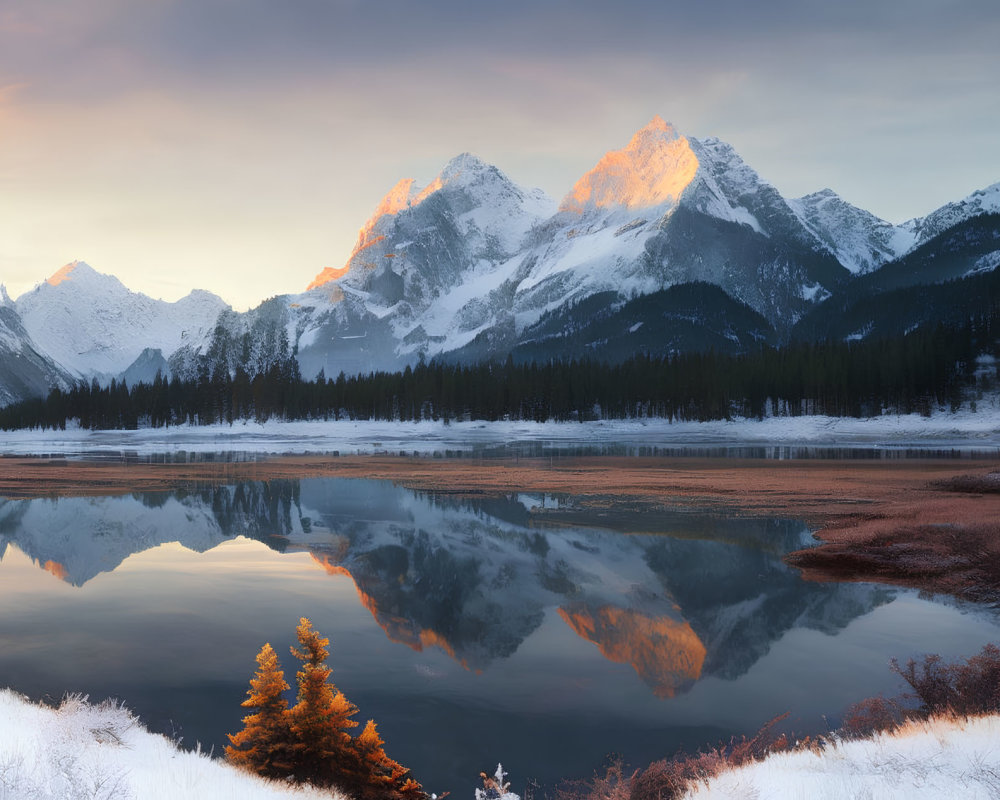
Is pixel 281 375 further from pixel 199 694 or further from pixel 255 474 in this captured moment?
pixel 199 694

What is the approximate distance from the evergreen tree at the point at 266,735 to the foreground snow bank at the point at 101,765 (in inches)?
16.4

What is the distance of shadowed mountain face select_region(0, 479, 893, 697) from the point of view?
540 inches

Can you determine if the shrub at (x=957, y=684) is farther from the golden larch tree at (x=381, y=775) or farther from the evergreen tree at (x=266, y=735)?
the evergreen tree at (x=266, y=735)

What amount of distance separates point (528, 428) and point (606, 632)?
115m

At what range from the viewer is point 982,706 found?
9734mm

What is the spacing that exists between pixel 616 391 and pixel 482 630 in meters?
141

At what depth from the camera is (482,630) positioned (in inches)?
553

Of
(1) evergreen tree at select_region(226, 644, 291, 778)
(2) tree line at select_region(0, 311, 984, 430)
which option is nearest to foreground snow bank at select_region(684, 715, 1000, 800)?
(1) evergreen tree at select_region(226, 644, 291, 778)

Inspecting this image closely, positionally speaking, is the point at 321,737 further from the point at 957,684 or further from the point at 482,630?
the point at 957,684

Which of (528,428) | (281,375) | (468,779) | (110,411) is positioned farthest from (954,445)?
(110,411)

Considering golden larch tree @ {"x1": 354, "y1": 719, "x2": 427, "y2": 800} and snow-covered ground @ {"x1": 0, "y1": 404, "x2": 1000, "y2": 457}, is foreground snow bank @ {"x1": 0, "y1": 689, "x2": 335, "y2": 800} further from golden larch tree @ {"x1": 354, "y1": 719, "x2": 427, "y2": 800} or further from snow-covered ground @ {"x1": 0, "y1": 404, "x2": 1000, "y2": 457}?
snow-covered ground @ {"x1": 0, "y1": 404, "x2": 1000, "y2": 457}

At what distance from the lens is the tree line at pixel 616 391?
13438cm

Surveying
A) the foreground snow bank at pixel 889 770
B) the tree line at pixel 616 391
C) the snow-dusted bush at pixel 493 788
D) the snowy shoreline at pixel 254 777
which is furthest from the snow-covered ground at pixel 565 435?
the foreground snow bank at pixel 889 770

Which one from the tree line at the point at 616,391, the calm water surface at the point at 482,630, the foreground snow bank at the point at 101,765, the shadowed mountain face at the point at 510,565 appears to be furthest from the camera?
the tree line at the point at 616,391
